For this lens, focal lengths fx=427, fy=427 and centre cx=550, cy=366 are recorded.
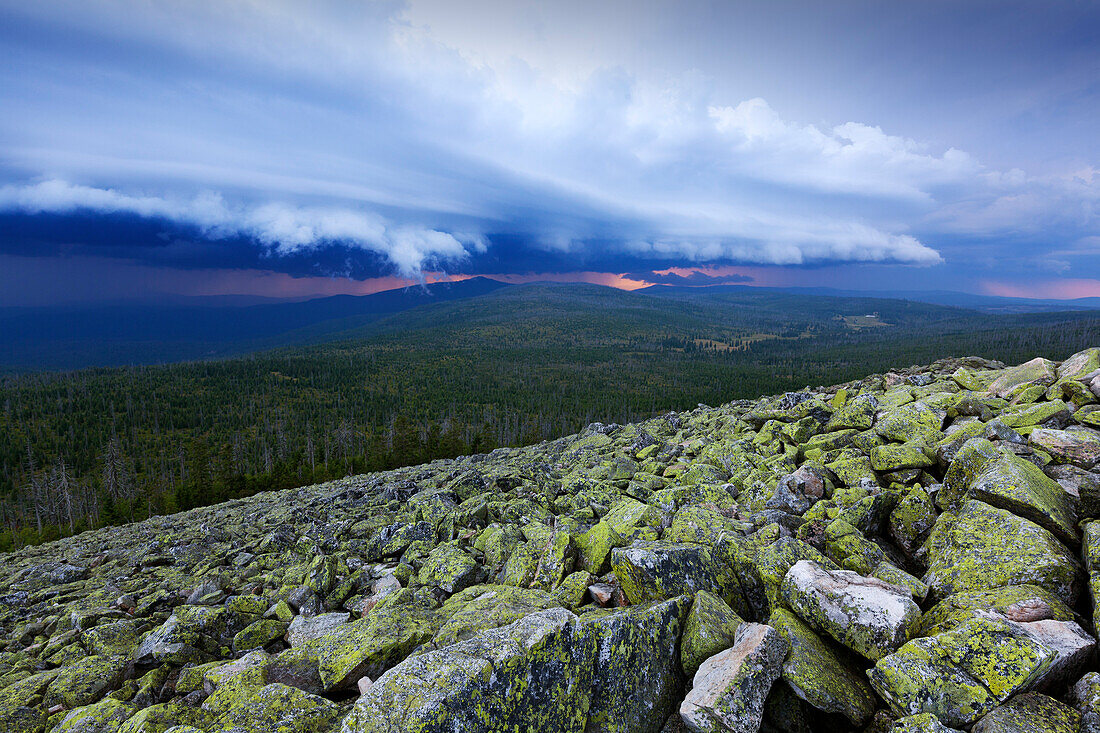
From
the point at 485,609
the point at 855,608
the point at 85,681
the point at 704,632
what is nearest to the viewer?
the point at 855,608

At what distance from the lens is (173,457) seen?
16150 cm

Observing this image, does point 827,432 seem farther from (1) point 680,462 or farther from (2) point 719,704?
(2) point 719,704

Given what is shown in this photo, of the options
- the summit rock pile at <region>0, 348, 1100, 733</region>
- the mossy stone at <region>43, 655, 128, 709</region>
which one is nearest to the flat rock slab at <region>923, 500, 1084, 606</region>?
the summit rock pile at <region>0, 348, 1100, 733</region>

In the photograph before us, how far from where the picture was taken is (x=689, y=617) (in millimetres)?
7383

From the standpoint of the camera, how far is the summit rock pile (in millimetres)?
5734

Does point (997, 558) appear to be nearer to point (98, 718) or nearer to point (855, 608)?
point (855, 608)

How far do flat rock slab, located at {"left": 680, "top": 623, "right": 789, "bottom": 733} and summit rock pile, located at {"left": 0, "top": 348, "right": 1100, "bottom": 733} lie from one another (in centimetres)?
3

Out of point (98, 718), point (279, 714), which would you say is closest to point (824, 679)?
point (279, 714)

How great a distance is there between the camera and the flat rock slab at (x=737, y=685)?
5.72 meters

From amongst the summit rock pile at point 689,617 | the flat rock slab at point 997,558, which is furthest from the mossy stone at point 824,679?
the flat rock slab at point 997,558

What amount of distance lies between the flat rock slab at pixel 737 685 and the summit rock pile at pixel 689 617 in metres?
0.03

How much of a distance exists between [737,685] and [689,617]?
1.47 m

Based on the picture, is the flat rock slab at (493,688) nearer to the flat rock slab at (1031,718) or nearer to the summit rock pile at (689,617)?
the summit rock pile at (689,617)

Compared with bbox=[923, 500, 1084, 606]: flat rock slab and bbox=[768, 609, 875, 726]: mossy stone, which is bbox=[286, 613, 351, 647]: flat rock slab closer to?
bbox=[768, 609, 875, 726]: mossy stone
